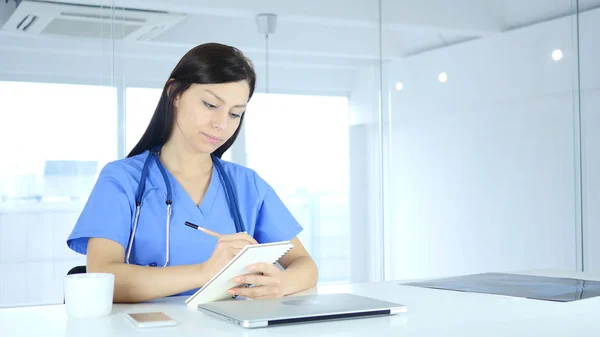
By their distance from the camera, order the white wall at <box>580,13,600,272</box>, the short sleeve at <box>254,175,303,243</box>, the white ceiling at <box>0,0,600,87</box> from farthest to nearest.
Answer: the white wall at <box>580,13,600,272</box>, the white ceiling at <box>0,0,600,87</box>, the short sleeve at <box>254,175,303,243</box>

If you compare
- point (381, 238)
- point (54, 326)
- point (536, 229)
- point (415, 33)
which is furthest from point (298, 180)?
point (54, 326)

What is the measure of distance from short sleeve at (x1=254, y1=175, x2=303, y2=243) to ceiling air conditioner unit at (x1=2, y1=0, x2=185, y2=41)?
1.64m

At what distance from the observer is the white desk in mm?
1165

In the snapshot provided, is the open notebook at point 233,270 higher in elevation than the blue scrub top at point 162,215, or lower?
lower

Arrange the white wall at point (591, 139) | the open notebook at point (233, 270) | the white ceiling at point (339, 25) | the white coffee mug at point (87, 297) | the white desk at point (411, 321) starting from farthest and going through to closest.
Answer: the white wall at point (591, 139)
the white ceiling at point (339, 25)
the open notebook at point (233, 270)
the white coffee mug at point (87, 297)
the white desk at point (411, 321)

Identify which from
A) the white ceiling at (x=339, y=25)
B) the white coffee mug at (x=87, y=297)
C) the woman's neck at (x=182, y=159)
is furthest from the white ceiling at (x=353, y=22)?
the white coffee mug at (x=87, y=297)

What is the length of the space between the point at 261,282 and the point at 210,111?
0.55 metres

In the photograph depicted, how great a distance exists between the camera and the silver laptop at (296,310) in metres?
1.20

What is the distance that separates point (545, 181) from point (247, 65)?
2609 mm

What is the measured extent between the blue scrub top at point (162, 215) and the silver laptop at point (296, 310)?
0.50 meters

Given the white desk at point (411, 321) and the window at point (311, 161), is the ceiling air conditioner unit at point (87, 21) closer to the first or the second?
the window at point (311, 161)

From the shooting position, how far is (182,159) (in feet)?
6.64

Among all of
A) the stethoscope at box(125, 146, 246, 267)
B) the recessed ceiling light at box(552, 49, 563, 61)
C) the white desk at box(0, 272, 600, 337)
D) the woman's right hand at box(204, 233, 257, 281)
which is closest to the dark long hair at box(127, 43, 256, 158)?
the stethoscope at box(125, 146, 246, 267)

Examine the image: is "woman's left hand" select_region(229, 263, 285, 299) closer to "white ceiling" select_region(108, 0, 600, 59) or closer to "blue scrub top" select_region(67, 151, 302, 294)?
"blue scrub top" select_region(67, 151, 302, 294)
